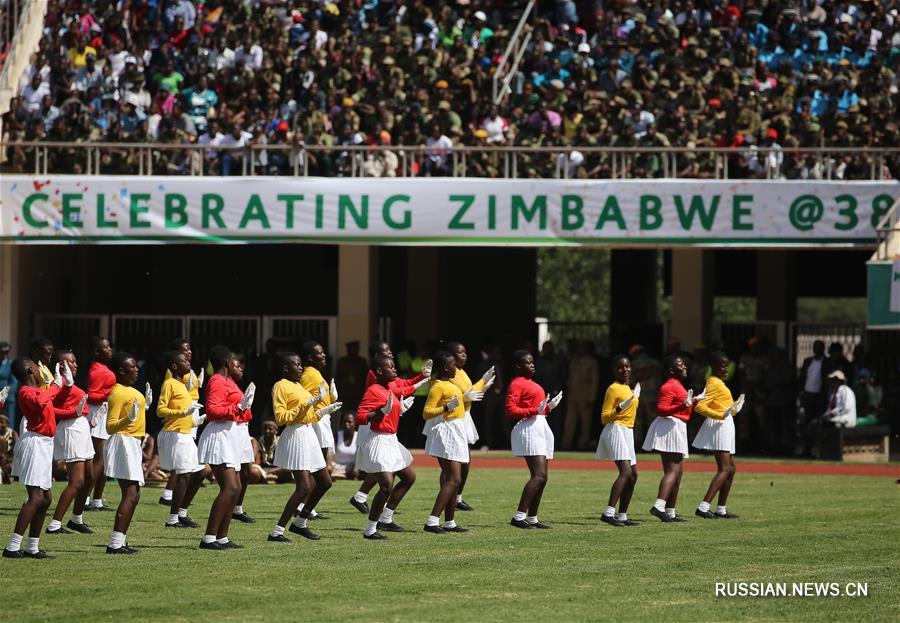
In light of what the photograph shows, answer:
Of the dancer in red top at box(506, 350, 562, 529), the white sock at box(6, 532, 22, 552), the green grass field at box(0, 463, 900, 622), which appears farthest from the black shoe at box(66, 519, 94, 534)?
the dancer in red top at box(506, 350, 562, 529)

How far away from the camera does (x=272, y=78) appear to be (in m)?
27.1

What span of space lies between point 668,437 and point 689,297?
437 inches

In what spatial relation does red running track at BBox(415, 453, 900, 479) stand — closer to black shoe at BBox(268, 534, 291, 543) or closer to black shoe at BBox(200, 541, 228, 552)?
black shoe at BBox(268, 534, 291, 543)

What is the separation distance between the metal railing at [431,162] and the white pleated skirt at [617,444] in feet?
29.2

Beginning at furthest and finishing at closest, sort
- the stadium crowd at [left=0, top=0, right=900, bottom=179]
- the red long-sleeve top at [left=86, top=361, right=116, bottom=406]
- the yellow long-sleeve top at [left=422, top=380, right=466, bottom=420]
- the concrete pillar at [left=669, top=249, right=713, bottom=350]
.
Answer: the concrete pillar at [left=669, top=249, right=713, bottom=350] < the stadium crowd at [left=0, top=0, right=900, bottom=179] < the red long-sleeve top at [left=86, top=361, right=116, bottom=406] < the yellow long-sleeve top at [left=422, top=380, right=466, bottom=420]

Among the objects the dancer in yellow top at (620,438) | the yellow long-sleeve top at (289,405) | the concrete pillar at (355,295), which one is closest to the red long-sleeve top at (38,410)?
the yellow long-sleeve top at (289,405)

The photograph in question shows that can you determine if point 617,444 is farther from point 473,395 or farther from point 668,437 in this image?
point 473,395

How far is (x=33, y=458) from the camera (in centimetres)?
1248

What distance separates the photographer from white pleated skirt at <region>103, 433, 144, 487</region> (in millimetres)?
13047

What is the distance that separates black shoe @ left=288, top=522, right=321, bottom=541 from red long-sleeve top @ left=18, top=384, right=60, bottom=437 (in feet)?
8.59

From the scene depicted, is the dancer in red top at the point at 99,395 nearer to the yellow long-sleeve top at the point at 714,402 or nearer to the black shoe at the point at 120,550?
the black shoe at the point at 120,550

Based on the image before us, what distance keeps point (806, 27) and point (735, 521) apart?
46.2 ft

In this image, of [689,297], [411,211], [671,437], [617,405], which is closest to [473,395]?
[617,405]

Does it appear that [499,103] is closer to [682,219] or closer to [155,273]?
[682,219]
